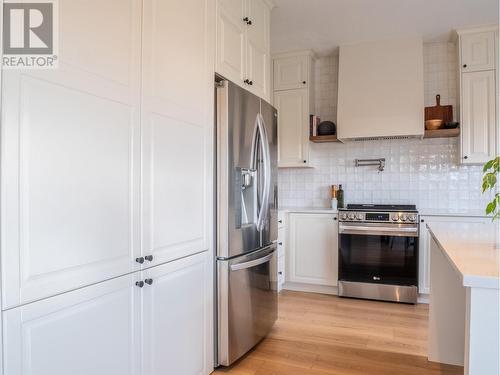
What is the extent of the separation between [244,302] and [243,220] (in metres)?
0.53

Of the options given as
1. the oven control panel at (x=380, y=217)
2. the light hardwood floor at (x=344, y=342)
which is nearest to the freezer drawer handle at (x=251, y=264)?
the light hardwood floor at (x=344, y=342)

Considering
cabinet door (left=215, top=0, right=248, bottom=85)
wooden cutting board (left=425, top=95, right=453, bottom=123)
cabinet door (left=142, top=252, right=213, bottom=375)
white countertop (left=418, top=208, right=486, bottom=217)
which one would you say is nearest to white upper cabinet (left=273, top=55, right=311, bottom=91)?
wooden cutting board (left=425, top=95, right=453, bottom=123)

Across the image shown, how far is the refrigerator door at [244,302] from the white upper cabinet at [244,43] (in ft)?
3.92

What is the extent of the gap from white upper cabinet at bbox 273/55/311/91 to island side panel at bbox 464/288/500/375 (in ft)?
10.8

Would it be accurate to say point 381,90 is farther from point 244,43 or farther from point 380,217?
point 244,43

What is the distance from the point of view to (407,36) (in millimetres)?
3625

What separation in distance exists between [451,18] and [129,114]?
10.4ft

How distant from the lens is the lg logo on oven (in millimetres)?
1033

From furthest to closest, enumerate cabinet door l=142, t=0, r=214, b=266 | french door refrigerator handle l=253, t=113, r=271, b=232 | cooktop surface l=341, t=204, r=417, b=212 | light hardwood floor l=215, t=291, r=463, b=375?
cooktop surface l=341, t=204, r=417, b=212, french door refrigerator handle l=253, t=113, r=271, b=232, light hardwood floor l=215, t=291, r=463, b=375, cabinet door l=142, t=0, r=214, b=266

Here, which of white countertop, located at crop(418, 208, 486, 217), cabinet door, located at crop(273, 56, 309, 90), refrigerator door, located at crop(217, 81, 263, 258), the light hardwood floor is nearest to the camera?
refrigerator door, located at crop(217, 81, 263, 258)

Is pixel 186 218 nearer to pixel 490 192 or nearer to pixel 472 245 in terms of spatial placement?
pixel 472 245

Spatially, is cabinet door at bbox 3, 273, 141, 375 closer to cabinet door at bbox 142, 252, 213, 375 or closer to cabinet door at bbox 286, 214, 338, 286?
cabinet door at bbox 142, 252, 213, 375

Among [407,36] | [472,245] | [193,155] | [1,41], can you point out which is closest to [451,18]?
[407,36]

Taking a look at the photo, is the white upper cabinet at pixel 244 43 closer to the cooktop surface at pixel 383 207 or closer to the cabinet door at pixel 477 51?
the cooktop surface at pixel 383 207
